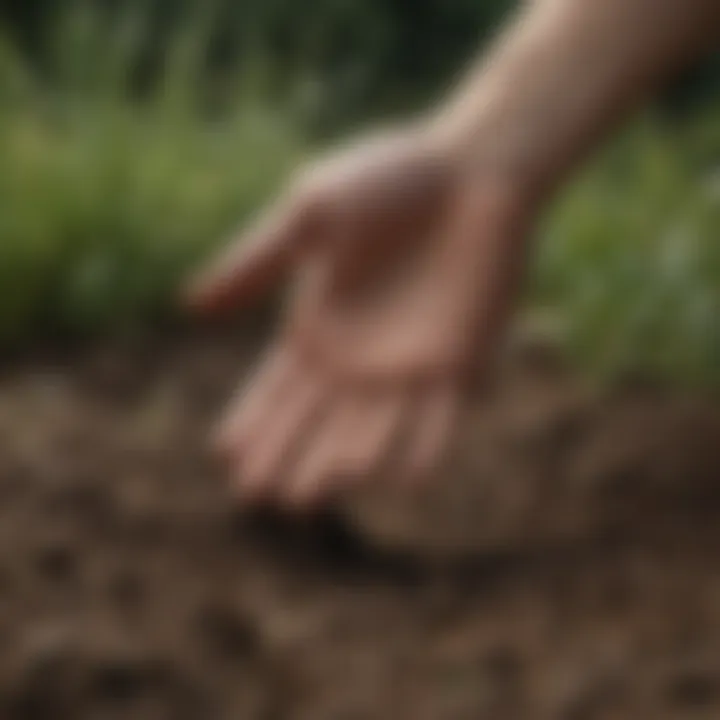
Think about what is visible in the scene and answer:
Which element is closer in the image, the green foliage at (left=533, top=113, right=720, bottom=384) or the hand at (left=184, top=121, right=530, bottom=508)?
the hand at (left=184, top=121, right=530, bottom=508)

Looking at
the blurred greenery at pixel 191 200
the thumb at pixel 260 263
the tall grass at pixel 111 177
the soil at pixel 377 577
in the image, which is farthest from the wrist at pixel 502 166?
the tall grass at pixel 111 177

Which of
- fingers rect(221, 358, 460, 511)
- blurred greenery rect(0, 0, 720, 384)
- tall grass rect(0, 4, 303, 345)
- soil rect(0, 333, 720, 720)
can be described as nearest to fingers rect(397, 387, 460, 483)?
fingers rect(221, 358, 460, 511)

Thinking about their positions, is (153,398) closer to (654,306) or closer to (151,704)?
(654,306)

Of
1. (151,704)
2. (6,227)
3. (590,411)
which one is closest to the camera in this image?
(151,704)

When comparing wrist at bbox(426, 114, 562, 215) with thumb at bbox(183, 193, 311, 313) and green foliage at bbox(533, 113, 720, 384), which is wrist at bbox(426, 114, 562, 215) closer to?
thumb at bbox(183, 193, 311, 313)

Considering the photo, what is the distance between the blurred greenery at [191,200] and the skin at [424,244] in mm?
365

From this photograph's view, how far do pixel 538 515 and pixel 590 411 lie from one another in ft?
0.89

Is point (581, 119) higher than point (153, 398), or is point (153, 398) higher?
point (153, 398)

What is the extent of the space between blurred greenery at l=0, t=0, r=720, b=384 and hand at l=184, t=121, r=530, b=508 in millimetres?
411

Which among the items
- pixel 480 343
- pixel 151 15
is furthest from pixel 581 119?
pixel 151 15

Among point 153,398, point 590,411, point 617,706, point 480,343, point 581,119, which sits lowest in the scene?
point 617,706

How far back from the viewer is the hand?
121 centimetres

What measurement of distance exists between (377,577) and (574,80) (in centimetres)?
38

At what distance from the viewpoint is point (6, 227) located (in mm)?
2074
